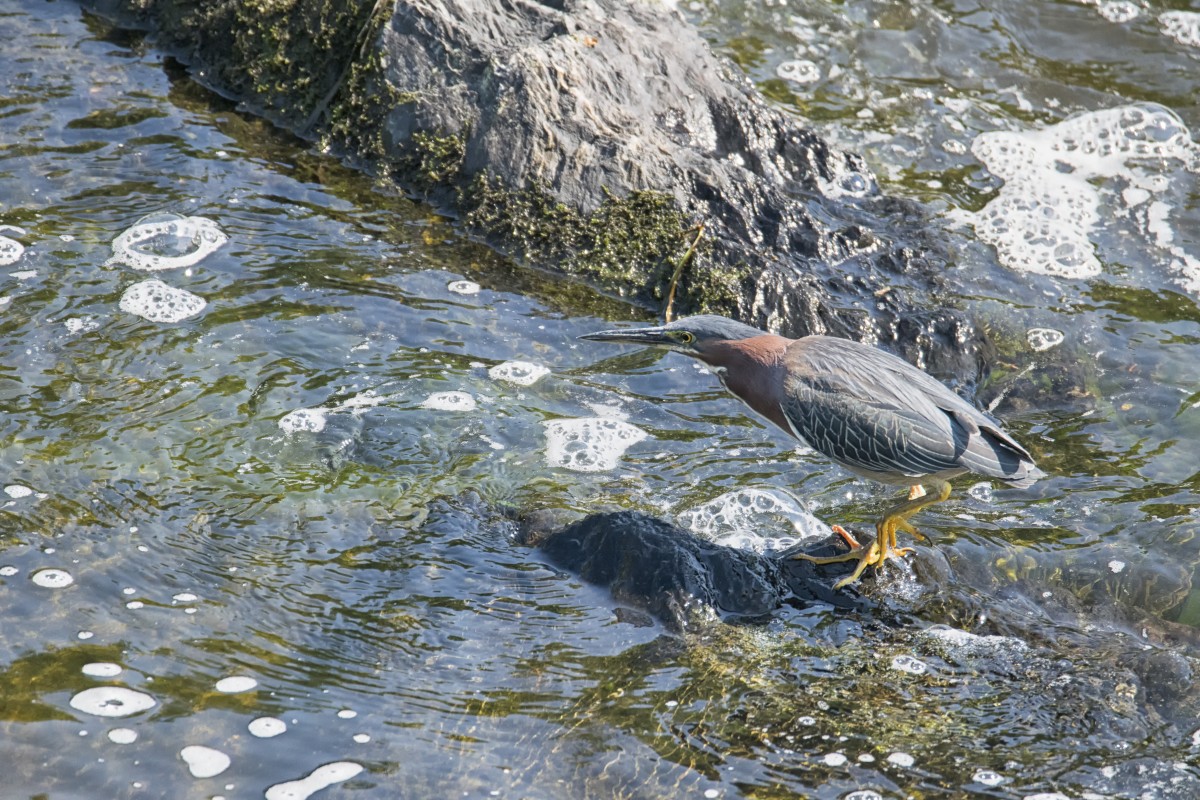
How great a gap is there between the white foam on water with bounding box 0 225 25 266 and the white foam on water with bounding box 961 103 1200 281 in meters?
5.48

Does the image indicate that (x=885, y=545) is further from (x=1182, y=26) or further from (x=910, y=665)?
(x=1182, y=26)

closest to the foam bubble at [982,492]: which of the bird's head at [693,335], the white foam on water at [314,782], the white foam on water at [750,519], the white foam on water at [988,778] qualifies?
the white foam on water at [750,519]

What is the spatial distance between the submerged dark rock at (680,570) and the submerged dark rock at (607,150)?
5.76 feet

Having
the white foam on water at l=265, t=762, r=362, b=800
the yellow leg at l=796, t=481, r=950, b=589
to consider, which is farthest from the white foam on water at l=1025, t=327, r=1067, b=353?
the white foam on water at l=265, t=762, r=362, b=800

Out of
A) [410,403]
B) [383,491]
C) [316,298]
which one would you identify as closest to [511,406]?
[410,403]

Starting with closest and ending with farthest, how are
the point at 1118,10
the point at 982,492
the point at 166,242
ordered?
the point at 982,492, the point at 166,242, the point at 1118,10

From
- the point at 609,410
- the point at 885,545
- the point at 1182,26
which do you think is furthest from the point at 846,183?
the point at 1182,26

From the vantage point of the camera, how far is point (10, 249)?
5.46 m

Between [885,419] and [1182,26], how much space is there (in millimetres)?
6799

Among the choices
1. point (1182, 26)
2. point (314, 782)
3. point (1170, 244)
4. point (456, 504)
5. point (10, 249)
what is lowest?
point (314, 782)

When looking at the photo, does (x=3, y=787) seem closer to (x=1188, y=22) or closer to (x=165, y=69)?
(x=165, y=69)

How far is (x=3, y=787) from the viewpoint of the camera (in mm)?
3092

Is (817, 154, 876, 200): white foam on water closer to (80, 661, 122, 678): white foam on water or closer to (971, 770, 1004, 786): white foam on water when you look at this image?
(971, 770, 1004, 786): white foam on water

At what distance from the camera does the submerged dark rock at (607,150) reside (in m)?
5.78
